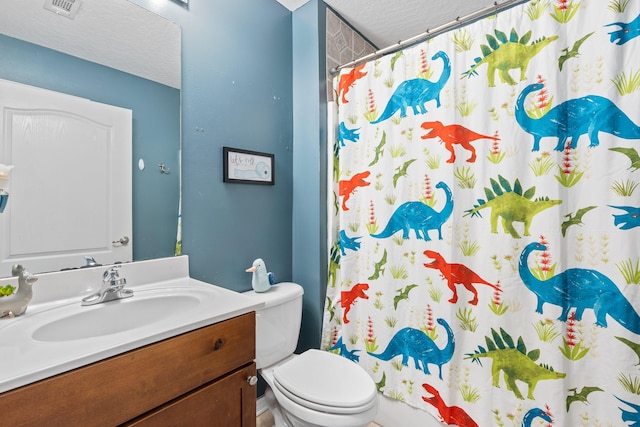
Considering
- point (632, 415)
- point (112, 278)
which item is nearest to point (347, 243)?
point (112, 278)

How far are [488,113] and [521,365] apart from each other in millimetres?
1017

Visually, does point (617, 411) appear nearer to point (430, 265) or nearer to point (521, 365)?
point (521, 365)

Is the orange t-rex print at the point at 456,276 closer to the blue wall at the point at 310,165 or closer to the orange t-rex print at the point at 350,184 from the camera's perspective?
the orange t-rex print at the point at 350,184

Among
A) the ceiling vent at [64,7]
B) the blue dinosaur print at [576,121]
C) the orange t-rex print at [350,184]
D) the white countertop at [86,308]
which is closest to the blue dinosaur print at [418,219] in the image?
the orange t-rex print at [350,184]

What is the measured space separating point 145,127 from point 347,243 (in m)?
1.12

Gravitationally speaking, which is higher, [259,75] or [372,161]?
[259,75]

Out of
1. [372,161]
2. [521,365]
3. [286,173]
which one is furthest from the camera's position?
[286,173]

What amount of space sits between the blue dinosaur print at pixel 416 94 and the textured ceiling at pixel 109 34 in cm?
102

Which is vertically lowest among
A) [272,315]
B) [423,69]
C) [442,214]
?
[272,315]

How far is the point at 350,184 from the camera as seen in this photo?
1.68 meters

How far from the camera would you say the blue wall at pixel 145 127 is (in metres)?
1.08

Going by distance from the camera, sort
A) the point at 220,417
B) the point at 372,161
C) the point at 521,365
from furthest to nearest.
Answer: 1. the point at 372,161
2. the point at 521,365
3. the point at 220,417

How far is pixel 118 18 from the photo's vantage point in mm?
1203

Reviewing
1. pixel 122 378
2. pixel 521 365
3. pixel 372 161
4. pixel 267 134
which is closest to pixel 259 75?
pixel 267 134
